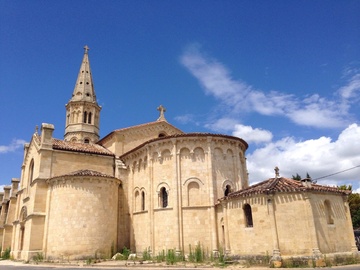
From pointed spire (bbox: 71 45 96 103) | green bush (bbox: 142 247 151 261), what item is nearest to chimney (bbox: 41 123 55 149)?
green bush (bbox: 142 247 151 261)

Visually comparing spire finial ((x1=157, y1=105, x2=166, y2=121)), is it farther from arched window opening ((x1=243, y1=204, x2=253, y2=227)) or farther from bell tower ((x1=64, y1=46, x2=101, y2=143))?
arched window opening ((x1=243, y1=204, x2=253, y2=227))

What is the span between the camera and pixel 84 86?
42938 millimetres

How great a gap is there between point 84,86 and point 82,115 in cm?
462

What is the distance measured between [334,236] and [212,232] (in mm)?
8020

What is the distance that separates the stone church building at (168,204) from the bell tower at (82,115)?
10.2 metres

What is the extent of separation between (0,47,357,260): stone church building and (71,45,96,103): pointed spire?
44.2 feet

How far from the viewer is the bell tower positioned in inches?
1590

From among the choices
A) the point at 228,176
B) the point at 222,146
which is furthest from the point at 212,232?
the point at 222,146

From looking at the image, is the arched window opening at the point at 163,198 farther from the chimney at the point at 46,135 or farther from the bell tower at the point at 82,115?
the bell tower at the point at 82,115

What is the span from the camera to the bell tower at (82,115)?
4038 cm

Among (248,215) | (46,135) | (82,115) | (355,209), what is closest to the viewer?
(248,215)

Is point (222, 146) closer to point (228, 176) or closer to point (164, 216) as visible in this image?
point (228, 176)

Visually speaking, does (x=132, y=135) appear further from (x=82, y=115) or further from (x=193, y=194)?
(x=82, y=115)

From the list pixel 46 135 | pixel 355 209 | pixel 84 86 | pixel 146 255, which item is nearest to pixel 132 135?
pixel 46 135
